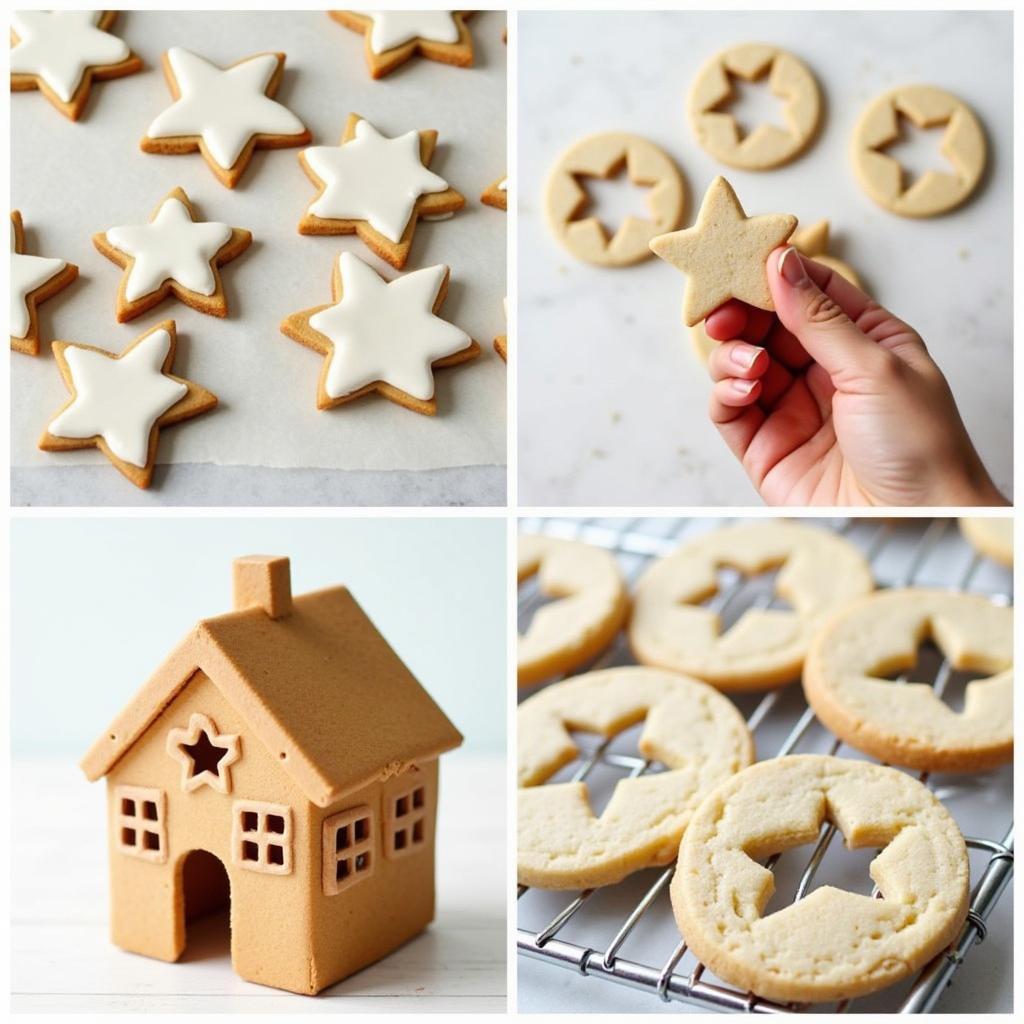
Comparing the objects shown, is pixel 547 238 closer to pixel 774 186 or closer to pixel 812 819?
pixel 774 186

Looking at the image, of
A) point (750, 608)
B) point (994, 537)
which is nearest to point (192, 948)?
point (750, 608)

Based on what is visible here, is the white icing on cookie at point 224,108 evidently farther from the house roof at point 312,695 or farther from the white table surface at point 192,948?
the white table surface at point 192,948

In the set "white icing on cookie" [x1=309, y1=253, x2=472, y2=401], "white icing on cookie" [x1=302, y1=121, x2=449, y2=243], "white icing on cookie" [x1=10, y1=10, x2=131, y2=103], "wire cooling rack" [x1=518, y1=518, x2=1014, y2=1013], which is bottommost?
"wire cooling rack" [x1=518, y1=518, x2=1014, y2=1013]

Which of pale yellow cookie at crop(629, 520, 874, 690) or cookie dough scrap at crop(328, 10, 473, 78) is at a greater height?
cookie dough scrap at crop(328, 10, 473, 78)

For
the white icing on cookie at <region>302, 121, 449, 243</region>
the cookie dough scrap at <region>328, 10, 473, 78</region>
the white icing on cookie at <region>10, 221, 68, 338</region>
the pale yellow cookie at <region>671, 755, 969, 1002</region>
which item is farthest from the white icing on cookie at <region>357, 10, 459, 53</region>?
the pale yellow cookie at <region>671, 755, 969, 1002</region>

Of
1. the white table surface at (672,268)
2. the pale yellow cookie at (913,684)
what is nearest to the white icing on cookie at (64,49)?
the white table surface at (672,268)

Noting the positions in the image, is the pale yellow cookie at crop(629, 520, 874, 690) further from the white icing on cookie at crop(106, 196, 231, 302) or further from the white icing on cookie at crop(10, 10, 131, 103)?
the white icing on cookie at crop(10, 10, 131, 103)
